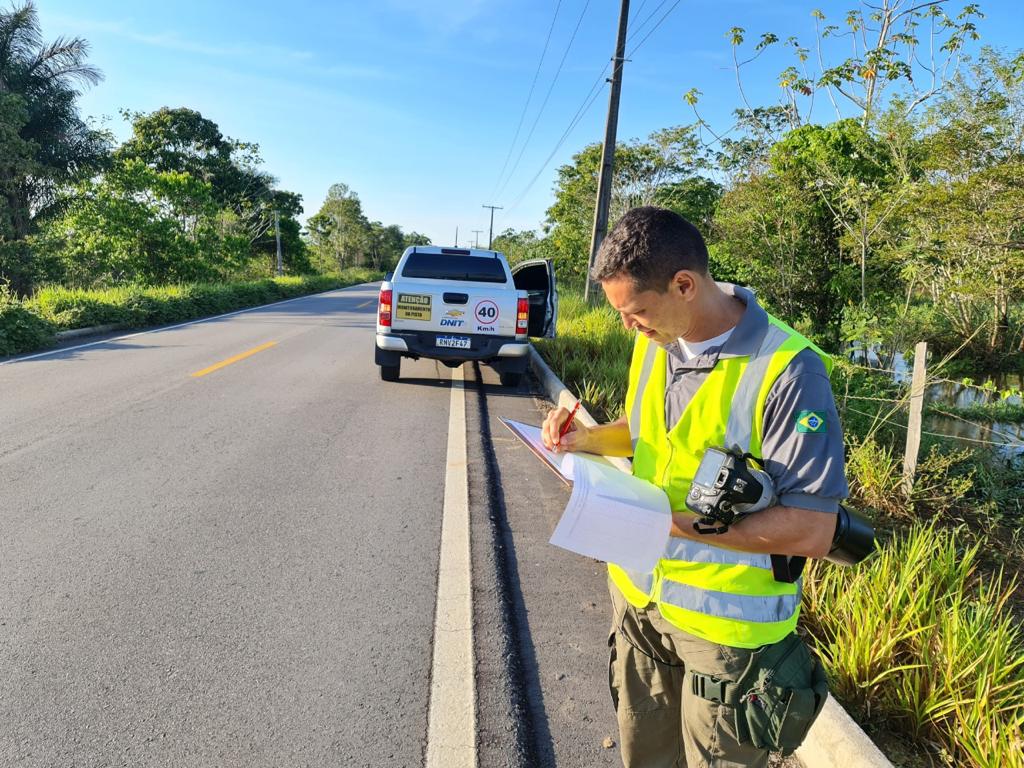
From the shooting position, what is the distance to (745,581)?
5.11 ft

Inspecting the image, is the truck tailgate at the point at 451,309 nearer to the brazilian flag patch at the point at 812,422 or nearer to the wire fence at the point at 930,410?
the wire fence at the point at 930,410

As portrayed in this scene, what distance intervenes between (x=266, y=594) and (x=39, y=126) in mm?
26308

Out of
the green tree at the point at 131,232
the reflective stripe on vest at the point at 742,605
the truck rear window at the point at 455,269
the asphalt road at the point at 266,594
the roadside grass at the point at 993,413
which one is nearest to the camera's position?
the reflective stripe on vest at the point at 742,605

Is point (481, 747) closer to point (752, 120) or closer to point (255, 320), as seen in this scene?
point (752, 120)

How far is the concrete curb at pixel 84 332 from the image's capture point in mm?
12594

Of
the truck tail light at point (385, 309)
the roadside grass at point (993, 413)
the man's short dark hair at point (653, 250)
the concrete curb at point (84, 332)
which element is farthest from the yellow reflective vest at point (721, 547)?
the concrete curb at point (84, 332)

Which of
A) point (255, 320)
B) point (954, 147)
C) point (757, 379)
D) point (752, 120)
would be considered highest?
point (752, 120)

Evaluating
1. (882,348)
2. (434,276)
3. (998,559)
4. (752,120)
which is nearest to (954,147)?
(882,348)

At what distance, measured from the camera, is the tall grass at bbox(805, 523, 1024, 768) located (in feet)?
7.19

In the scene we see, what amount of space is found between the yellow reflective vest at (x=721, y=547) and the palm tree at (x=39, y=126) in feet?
82.4

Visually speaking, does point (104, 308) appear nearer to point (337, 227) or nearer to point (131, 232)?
point (131, 232)

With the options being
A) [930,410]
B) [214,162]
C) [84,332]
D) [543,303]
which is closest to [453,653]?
[543,303]

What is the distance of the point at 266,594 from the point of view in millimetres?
3363

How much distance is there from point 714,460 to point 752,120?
1124cm
